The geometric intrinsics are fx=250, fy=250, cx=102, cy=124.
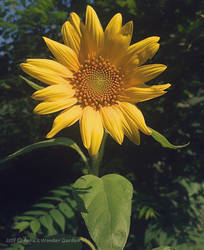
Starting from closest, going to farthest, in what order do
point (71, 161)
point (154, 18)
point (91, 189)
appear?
point (91, 189), point (154, 18), point (71, 161)

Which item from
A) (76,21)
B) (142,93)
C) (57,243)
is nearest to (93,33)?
(76,21)

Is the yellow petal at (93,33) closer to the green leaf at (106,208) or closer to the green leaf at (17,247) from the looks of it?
the green leaf at (106,208)

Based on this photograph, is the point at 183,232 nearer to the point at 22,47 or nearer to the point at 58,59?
the point at 58,59

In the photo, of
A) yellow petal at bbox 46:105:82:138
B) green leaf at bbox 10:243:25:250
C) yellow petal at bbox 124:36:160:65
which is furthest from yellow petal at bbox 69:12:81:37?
green leaf at bbox 10:243:25:250

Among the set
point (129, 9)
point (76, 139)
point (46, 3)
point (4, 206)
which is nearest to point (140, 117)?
point (76, 139)

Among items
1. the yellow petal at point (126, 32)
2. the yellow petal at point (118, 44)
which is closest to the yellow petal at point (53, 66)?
the yellow petal at point (118, 44)
